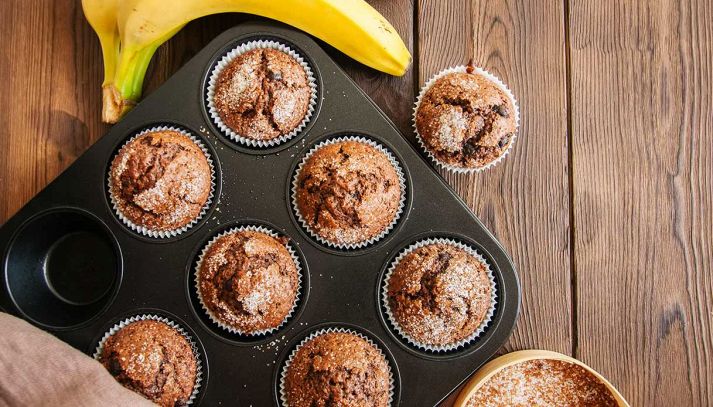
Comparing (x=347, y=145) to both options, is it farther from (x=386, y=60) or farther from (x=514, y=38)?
(x=514, y=38)

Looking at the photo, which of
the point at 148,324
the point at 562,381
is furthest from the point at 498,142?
the point at 148,324

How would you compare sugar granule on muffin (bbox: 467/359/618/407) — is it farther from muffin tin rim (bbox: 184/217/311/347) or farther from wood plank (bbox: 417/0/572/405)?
muffin tin rim (bbox: 184/217/311/347)

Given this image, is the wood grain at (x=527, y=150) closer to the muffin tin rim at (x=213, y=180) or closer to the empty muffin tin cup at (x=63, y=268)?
the muffin tin rim at (x=213, y=180)

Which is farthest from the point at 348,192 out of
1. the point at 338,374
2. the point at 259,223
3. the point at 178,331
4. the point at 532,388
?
the point at 532,388

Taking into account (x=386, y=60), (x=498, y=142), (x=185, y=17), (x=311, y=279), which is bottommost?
(x=311, y=279)

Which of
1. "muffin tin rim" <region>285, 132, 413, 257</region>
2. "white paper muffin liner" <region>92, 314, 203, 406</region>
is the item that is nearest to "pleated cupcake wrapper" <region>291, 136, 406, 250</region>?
"muffin tin rim" <region>285, 132, 413, 257</region>

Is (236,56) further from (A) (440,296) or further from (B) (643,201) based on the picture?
(B) (643,201)

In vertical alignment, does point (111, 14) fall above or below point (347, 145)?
above
